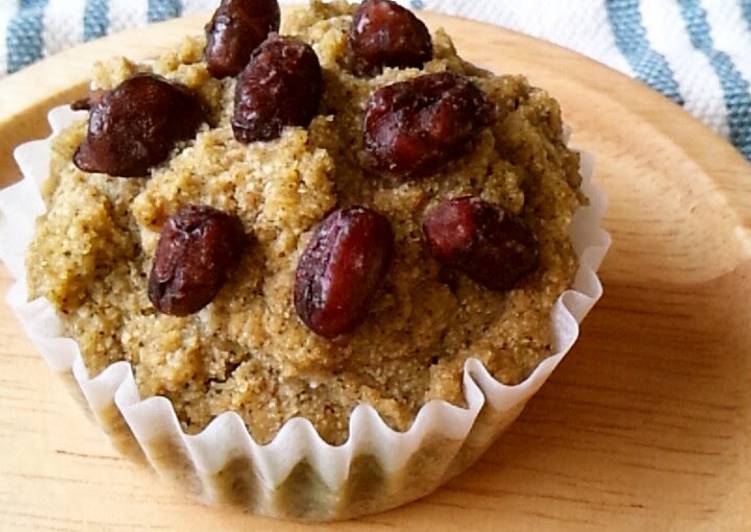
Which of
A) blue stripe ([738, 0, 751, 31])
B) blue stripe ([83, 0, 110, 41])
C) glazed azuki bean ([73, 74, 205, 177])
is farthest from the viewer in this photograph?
blue stripe ([738, 0, 751, 31])

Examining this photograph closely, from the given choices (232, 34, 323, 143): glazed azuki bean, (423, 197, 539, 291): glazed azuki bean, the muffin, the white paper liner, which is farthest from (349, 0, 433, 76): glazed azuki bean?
the white paper liner

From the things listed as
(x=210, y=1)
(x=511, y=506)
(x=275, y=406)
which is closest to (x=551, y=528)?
(x=511, y=506)

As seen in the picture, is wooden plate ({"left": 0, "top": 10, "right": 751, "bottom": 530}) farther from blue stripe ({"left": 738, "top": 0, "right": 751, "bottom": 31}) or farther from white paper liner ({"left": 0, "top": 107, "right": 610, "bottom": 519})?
blue stripe ({"left": 738, "top": 0, "right": 751, "bottom": 31})

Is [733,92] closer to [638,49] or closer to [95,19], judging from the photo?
[638,49]

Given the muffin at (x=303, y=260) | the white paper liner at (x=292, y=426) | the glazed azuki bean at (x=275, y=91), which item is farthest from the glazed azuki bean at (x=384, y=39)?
the white paper liner at (x=292, y=426)

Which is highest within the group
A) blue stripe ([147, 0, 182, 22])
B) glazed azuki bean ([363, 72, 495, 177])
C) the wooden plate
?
glazed azuki bean ([363, 72, 495, 177])

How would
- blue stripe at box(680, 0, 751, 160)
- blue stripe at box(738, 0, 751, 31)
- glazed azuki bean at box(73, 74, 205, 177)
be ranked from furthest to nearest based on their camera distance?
blue stripe at box(738, 0, 751, 31)
blue stripe at box(680, 0, 751, 160)
glazed azuki bean at box(73, 74, 205, 177)

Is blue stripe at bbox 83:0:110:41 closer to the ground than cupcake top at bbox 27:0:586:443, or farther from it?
closer to the ground

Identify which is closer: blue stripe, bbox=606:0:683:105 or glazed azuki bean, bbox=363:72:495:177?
glazed azuki bean, bbox=363:72:495:177

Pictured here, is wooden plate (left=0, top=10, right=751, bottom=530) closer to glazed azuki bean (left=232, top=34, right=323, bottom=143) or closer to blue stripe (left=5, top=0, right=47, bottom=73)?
blue stripe (left=5, top=0, right=47, bottom=73)

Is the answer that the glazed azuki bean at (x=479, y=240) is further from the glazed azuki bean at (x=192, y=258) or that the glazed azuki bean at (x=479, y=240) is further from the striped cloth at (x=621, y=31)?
the striped cloth at (x=621, y=31)
